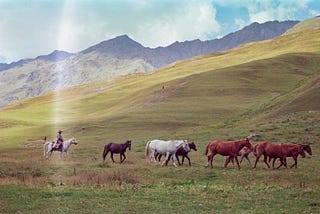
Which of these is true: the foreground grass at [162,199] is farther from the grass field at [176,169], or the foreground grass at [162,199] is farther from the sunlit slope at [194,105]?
the sunlit slope at [194,105]

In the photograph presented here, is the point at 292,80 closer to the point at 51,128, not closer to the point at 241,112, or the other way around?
the point at 241,112

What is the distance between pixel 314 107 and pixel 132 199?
52173 millimetres

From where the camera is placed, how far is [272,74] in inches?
5404

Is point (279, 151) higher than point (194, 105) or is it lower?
lower

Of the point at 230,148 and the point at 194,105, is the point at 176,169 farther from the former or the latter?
the point at 194,105

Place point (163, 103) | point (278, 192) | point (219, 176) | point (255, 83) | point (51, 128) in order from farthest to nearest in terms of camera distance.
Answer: point (255, 83) → point (163, 103) → point (51, 128) → point (219, 176) → point (278, 192)

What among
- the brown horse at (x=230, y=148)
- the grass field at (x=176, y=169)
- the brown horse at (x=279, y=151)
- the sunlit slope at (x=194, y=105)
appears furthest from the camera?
the sunlit slope at (x=194, y=105)

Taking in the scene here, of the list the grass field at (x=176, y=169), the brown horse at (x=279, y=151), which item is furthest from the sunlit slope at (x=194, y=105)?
the brown horse at (x=279, y=151)

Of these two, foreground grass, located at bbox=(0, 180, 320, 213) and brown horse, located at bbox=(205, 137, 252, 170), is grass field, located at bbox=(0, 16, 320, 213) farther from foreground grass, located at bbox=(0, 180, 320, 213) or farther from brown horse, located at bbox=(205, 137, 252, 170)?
brown horse, located at bbox=(205, 137, 252, 170)

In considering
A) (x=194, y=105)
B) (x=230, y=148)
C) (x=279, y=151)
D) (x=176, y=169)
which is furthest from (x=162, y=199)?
(x=194, y=105)

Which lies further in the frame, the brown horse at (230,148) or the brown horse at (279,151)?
the brown horse at (230,148)

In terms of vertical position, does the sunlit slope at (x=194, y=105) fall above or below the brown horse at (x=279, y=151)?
above

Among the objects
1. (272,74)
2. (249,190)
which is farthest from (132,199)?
(272,74)

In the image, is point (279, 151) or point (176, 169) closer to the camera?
point (176, 169)
